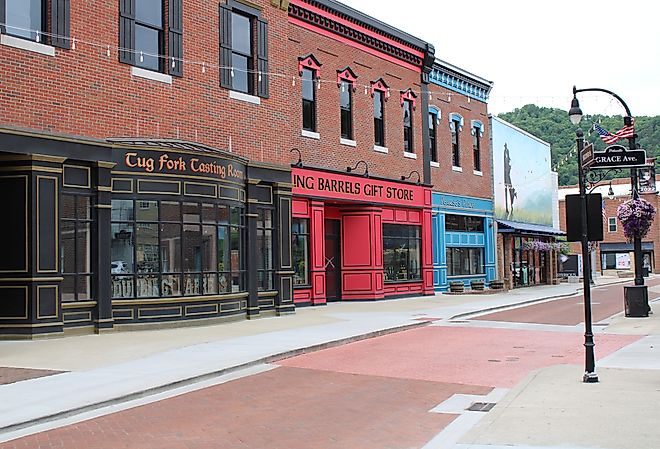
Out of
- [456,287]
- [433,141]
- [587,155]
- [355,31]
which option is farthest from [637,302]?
[433,141]

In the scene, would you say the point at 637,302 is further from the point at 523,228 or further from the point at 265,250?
the point at 523,228

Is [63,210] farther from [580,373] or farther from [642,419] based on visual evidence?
[642,419]

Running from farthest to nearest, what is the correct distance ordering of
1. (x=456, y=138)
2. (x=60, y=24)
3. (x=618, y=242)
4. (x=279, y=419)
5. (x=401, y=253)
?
(x=618, y=242)
(x=456, y=138)
(x=401, y=253)
(x=60, y=24)
(x=279, y=419)

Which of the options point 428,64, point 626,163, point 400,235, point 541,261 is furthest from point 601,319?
point 541,261

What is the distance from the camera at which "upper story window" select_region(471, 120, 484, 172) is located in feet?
131

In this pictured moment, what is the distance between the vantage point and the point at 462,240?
3819 cm

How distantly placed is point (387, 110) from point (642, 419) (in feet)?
80.1

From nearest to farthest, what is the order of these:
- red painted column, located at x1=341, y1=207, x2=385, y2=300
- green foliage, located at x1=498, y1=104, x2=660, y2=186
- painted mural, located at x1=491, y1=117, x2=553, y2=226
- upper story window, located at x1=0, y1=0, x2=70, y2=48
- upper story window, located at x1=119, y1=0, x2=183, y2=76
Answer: upper story window, located at x1=0, y1=0, x2=70, y2=48 → upper story window, located at x1=119, y1=0, x2=183, y2=76 → red painted column, located at x1=341, y1=207, x2=385, y2=300 → painted mural, located at x1=491, y1=117, x2=553, y2=226 → green foliage, located at x1=498, y1=104, x2=660, y2=186

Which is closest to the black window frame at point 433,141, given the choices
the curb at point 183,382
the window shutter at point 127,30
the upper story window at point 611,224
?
the curb at point 183,382

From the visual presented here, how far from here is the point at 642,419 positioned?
873cm

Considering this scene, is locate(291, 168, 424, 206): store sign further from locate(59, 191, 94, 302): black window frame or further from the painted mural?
the painted mural

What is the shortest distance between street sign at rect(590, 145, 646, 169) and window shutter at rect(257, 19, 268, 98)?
9354 millimetres

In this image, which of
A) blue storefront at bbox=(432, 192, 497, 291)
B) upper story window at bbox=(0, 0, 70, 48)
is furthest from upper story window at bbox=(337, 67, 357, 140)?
upper story window at bbox=(0, 0, 70, 48)

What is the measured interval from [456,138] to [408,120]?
5.00 metres
